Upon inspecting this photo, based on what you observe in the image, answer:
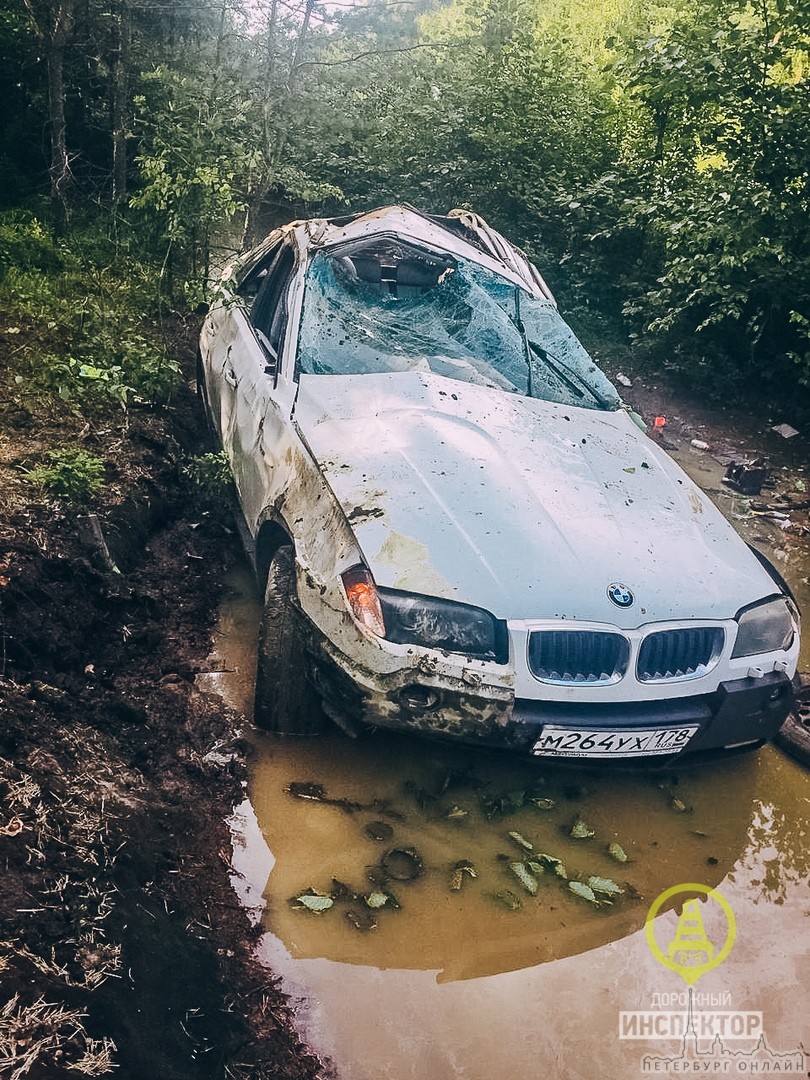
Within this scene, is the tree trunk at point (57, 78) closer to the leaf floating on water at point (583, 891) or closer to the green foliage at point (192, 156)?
the green foliage at point (192, 156)

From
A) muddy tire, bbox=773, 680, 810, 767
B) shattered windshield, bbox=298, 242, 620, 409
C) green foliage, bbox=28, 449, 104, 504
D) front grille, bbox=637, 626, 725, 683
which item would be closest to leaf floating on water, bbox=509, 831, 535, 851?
front grille, bbox=637, 626, 725, 683

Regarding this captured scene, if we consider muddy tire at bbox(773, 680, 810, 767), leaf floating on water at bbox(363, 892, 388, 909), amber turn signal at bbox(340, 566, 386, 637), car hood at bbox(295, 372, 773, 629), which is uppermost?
car hood at bbox(295, 372, 773, 629)

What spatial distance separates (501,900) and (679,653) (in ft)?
3.42

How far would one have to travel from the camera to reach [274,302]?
4.71 meters

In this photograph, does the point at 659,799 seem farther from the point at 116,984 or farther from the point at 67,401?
the point at 67,401

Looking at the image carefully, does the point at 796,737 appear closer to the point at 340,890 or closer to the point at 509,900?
the point at 509,900

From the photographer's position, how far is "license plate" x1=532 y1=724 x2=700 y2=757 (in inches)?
116

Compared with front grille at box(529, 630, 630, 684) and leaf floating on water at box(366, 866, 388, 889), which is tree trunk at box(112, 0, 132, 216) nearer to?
front grille at box(529, 630, 630, 684)

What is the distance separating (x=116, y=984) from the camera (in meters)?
2.21

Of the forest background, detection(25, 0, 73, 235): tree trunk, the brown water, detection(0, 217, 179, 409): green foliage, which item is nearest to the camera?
the brown water

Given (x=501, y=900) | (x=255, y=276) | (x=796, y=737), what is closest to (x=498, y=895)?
(x=501, y=900)

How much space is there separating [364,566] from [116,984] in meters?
1.44

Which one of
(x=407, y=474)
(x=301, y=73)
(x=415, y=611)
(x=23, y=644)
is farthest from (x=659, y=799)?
(x=301, y=73)

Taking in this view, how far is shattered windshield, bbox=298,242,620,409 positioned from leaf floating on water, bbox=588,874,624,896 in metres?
2.22
